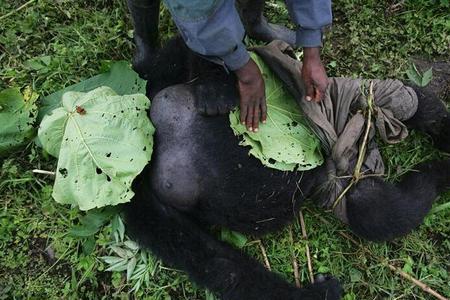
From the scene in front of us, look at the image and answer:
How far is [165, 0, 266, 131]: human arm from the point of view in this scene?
6.27 ft

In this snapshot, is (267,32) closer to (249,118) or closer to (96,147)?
(249,118)

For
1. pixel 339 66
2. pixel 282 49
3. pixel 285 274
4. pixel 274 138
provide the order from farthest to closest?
pixel 339 66, pixel 285 274, pixel 282 49, pixel 274 138

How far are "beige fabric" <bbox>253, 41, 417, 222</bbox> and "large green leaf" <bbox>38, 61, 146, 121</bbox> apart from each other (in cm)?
67

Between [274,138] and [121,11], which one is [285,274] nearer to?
[274,138]

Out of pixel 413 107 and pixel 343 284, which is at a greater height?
pixel 413 107

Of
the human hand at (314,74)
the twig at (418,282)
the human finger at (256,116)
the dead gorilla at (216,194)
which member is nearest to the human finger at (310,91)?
the human hand at (314,74)

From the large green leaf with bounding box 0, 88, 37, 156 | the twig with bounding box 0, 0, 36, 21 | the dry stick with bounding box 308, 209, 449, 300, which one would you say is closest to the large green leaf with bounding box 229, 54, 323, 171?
the dry stick with bounding box 308, 209, 449, 300

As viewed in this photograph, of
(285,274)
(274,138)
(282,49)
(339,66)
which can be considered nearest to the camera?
(274,138)

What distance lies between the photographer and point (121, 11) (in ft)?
10.9

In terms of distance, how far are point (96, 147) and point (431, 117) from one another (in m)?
1.77

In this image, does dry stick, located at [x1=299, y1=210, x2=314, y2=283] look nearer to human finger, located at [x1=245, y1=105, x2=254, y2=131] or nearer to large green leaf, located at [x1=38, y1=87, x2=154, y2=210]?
human finger, located at [x1=245, y1=105, x2=254, y2=131]

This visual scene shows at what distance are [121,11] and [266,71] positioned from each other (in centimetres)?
126

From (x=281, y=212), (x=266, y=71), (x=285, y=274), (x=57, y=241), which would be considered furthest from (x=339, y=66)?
(x=57, y=241)

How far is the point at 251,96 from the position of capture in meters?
2.39
